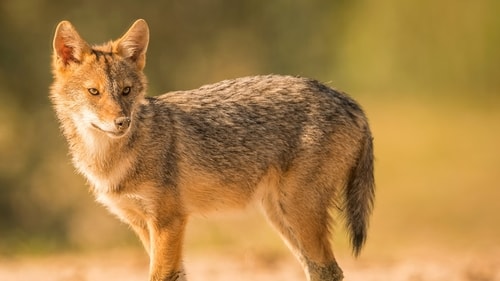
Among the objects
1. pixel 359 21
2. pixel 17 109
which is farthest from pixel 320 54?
pixel 17 109

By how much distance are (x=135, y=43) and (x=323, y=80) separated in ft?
36.6

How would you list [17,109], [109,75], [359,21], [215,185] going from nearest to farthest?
[109,75] < [215,185] < [17,109] < [359,21]

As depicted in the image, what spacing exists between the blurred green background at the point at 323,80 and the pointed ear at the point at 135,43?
4.38 m

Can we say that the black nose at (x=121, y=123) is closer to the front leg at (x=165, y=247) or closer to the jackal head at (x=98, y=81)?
the jackal head at (x=98, y=81)

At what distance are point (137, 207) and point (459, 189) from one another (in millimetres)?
12078

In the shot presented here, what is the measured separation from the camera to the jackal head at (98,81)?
25.1 ft

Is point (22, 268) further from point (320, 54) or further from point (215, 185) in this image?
point (320, 54)

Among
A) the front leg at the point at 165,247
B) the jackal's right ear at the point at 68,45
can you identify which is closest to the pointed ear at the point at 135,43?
the jackal's right ear at the point at 68,45

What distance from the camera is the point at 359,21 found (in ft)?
71.1

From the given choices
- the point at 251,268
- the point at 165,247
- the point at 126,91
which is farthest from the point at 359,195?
the point at 126,91

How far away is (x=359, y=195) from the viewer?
872 cm

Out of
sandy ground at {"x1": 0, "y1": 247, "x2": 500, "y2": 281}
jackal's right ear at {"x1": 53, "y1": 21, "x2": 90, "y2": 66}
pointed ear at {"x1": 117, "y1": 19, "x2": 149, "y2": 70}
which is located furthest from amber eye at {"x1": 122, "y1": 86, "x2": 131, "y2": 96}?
sandy ground at {"x1": 0, "y1": 247, "x2": 500, "y2": 281}

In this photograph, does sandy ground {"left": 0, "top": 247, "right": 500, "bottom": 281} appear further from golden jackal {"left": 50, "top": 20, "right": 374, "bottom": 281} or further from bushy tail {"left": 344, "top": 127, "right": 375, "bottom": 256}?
golden jackal {"left": 50, "top": 20, "right": 374, "bottom": 281}

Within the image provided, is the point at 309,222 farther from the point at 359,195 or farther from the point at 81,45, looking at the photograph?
the point at 81,45
